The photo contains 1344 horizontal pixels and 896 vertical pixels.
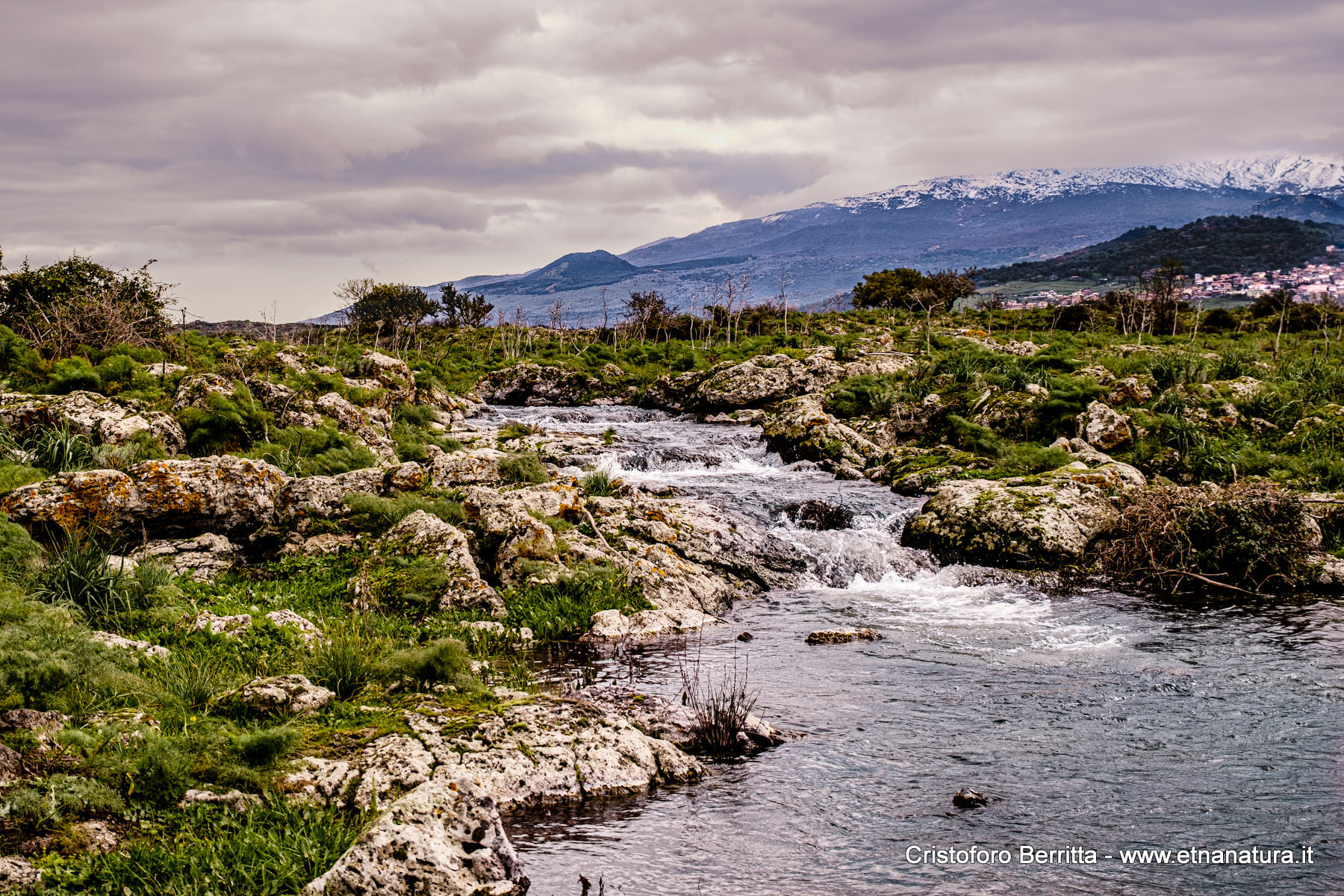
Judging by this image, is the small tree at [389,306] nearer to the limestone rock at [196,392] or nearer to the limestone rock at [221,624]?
the limestone rock at [196,392]

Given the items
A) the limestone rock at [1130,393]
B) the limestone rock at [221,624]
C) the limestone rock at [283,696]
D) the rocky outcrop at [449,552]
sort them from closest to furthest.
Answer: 1. the limestone rock at [283,696]
2. the limestone rock at [221,624]
3. the rocky outcrop at [449,552]
4. the limestone rock at [1130,393]

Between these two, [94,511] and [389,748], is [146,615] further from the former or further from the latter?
[389,748]

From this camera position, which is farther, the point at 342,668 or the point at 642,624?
the point at 642,624

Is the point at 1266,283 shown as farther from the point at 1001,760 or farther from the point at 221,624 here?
the point at 221,624

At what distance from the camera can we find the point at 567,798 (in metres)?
7.46

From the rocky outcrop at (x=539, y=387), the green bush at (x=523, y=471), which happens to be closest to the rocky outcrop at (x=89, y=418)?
the green bush at (x=523, y=471)

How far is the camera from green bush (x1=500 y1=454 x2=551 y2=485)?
19484mm

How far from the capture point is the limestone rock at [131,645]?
8875 mm

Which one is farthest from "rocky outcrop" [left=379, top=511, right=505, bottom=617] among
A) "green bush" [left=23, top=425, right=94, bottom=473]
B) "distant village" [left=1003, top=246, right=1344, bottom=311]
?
"distant village" [left=1003, top=246, right=1344, bottom=311]

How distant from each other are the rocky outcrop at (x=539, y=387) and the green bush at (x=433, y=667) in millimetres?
37918

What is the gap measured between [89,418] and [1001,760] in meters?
18.2

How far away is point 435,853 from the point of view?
17.7 ft

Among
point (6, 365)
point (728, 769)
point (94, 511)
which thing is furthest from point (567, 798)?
point (6, 365)

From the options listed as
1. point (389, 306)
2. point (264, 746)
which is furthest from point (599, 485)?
point (389, 306)
